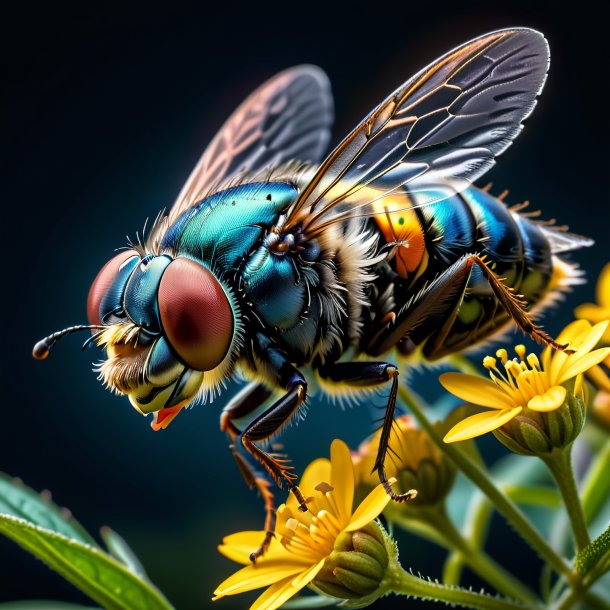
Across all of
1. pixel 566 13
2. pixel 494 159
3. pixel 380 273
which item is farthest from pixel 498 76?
pixel 566 13

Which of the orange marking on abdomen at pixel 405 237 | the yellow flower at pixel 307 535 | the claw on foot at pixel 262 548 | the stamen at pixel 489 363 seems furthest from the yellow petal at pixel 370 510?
the orange marking on abdomen at pixel 405 237

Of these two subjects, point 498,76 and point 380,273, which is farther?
point 380,273

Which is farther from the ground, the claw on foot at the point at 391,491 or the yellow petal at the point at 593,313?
the claw on foot at the point at 391,491

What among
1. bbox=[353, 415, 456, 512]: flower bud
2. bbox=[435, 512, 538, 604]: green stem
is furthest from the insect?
bbox=[435, 512, 538, 604]: green stem

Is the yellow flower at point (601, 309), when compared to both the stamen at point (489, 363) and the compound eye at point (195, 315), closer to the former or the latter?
the stamen at point (489, 363)

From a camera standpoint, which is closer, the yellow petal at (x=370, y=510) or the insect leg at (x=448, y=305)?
the yellow petal at (x=370, y=510)

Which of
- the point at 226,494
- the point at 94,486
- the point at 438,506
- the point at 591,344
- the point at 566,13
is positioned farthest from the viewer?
the point at 566,13

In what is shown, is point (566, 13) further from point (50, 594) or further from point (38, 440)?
point (50, 594)
